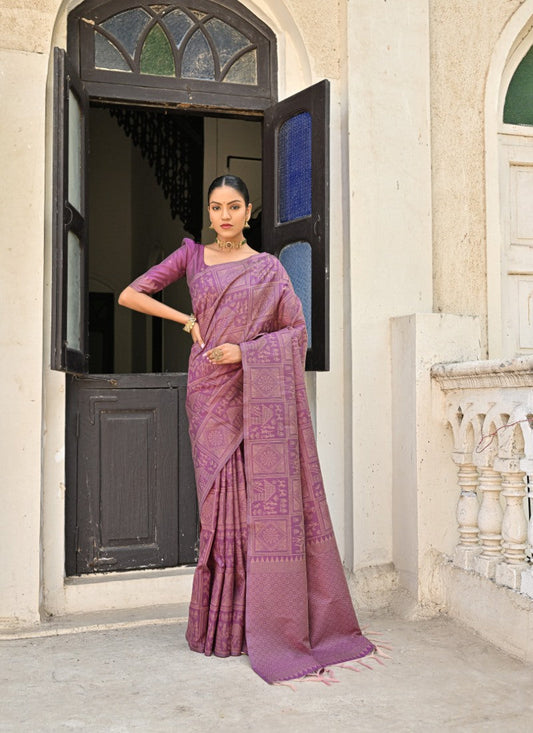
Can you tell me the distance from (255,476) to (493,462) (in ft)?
3.71

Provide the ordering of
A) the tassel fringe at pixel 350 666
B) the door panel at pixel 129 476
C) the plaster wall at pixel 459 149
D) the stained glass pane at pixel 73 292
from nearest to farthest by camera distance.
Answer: the tassel fringe at pixel 350 666
the stained glass pane at pixel 73 292
the door panel at pixel 129 476
the plaster wall at pixel 459 149

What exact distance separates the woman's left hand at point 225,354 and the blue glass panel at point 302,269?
89 cm

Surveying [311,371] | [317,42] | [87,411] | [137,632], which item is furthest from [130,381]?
[317,42]

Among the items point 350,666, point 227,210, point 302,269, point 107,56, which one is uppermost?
point 107,56

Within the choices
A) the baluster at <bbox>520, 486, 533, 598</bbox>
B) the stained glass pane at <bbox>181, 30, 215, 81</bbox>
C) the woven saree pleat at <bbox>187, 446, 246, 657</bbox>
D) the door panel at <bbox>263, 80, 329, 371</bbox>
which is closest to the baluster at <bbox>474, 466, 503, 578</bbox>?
the baluster at <bbox>520, 486, 533, 598</bbox>

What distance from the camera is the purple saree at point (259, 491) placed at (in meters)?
3.17

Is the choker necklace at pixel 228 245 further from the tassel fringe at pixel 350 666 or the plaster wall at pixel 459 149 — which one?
the tassel fringe at pixel 350 666

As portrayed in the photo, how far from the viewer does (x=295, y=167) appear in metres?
4.17

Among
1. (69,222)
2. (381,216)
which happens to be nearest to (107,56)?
(69,222)

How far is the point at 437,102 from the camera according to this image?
177 inches

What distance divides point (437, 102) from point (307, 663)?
3.08 meters

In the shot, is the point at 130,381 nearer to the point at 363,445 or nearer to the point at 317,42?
the point at 363,445

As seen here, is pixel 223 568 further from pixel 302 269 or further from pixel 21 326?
pixel 302 269

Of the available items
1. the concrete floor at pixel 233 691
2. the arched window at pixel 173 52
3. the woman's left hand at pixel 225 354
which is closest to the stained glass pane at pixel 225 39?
the arched window at pixel 173 52
